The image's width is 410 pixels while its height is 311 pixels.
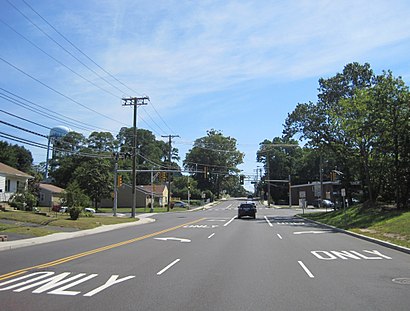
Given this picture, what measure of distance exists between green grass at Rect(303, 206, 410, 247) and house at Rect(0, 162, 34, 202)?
1305 inches

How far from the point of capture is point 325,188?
96812 mm

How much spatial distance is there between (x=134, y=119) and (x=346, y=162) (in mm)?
21797

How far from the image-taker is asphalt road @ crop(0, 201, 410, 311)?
25.8 ft

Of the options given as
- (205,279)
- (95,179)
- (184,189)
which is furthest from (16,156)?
A: (205,279)

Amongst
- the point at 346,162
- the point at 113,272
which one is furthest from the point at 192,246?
the point at 346,162

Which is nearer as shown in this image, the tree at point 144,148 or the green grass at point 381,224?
the green grass at point 381,224

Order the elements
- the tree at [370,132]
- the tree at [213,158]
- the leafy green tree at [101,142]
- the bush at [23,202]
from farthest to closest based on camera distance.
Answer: the tree at [213,158]
the leafy green tree at [101,142]
the bush at [23,202]
the tree at [370,132]

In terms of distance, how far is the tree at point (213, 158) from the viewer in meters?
135

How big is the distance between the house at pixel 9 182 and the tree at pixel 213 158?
83534 mm

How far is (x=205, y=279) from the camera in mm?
10258

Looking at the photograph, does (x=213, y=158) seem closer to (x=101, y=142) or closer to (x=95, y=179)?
(x=101, y=142)

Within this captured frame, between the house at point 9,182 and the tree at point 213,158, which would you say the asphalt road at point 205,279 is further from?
the tree at point 213,158

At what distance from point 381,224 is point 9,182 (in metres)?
38.9

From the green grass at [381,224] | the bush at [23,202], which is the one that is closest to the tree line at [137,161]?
the bush at [23,202]
